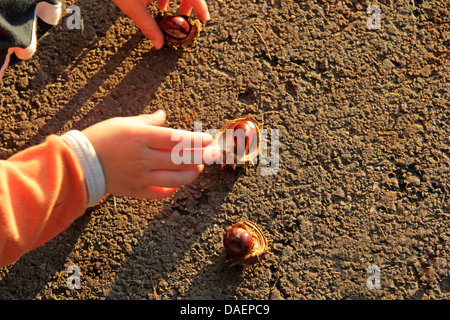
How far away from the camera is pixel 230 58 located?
156 cm

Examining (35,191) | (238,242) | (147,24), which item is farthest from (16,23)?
(238,242)

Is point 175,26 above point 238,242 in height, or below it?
above

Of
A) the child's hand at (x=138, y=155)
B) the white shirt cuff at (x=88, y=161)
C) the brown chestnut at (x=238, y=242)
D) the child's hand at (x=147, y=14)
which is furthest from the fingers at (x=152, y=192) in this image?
the child's hand at (x=147, y=14)

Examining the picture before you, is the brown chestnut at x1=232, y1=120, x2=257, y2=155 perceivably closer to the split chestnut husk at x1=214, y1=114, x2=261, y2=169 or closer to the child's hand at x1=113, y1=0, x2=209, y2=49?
the split chestnut husk at x1=214, y1=114, x2=261, y2=169

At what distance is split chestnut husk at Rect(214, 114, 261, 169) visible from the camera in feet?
4.61

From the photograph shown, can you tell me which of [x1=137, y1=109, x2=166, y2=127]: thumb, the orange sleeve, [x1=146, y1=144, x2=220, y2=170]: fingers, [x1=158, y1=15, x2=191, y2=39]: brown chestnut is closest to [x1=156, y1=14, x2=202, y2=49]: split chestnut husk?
[x1=158, y1=15, x2=191, y2=39]: brown chestnut

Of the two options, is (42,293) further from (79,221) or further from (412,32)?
(412,32)

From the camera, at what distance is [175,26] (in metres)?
1.47

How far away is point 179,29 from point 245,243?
0.69 meters

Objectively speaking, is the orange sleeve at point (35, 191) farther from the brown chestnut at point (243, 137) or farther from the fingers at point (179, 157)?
the brown chestnut at point (243, 137)

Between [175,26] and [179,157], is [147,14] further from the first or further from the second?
[179,157]

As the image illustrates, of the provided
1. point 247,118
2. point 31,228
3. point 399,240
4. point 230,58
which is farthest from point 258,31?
point 31,228

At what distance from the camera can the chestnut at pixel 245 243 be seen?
1.35m

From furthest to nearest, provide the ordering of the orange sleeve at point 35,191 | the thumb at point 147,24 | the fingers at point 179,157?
1. the thumb at point 147,24
2. the fingers at point 179,157
3. the orange sleeve at point 35,191
